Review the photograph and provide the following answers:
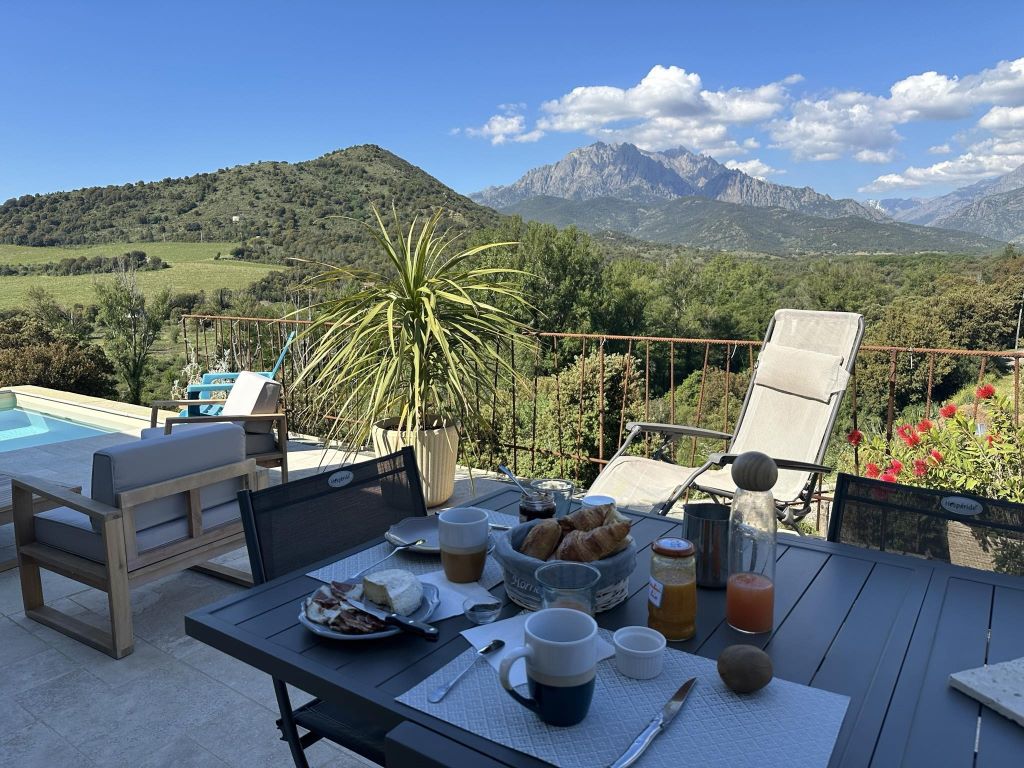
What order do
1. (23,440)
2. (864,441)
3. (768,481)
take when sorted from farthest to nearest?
(23,440), (864,441), (768,481)

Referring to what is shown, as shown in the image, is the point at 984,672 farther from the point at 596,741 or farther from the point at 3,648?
the point at 3,648

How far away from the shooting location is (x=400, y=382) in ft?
12.0

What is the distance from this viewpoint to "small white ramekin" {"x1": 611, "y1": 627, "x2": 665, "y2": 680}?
37.0 inches

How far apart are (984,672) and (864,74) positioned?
91.1 metres

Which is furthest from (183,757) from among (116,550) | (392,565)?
(392,565)

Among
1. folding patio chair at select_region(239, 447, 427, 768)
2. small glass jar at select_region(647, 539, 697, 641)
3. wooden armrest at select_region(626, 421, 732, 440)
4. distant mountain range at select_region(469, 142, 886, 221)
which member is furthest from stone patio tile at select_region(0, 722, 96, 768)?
distant mountain range at select_region(469, 142, 886, 221)

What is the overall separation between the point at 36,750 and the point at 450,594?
5.48ft

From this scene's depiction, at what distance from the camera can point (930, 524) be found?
4.85 feet

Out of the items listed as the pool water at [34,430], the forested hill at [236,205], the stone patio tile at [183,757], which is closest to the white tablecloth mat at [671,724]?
the stone patio tile at [183,757]

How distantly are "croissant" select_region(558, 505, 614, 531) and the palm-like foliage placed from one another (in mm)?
2263

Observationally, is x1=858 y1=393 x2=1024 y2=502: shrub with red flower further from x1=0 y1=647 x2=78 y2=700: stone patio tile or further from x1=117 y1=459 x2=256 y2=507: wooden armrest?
x1=0 y1=647 x2=78 y2=700: stone patio tile

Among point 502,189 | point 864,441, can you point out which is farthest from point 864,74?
point 502,189

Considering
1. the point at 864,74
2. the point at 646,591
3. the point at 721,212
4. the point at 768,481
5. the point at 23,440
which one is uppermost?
the point at 864,74

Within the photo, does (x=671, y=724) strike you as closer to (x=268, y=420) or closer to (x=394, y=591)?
(x=394, y=591)
